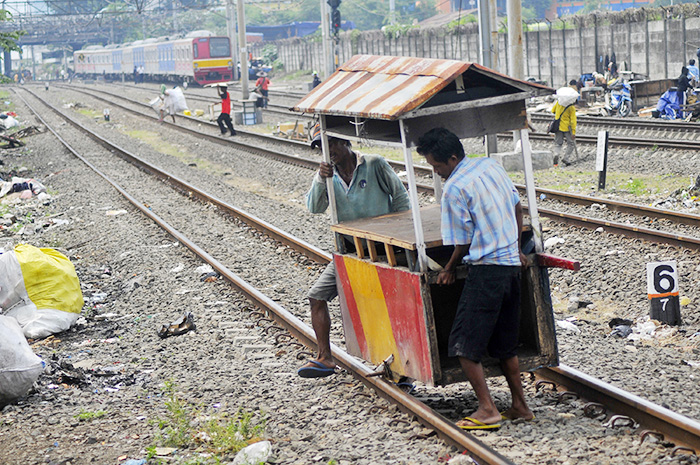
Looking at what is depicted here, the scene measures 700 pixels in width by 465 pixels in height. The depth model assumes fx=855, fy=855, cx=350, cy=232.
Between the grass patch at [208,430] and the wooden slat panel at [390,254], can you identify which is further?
the wooden slat panel at [390,254]

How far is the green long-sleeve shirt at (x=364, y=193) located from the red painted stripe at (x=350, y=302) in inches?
14.5

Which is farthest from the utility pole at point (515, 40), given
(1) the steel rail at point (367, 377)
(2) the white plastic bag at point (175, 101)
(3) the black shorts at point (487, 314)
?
(2) the white plastic bag at point (175, 101)

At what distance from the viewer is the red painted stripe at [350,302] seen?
240 inches

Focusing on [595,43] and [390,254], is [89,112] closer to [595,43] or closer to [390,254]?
[595,43]

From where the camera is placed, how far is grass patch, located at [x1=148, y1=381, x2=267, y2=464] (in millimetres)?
5234

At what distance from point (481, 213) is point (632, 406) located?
1479 mm

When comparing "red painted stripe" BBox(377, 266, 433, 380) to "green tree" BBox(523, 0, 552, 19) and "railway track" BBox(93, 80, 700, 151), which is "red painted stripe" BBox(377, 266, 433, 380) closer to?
"railway track" BBox(93, 80, 700, 151)

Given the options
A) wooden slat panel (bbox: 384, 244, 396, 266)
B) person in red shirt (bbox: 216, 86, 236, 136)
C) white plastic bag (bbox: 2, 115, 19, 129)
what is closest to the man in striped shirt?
wooden slat panel (bbox: 384, 244, 396, 266)

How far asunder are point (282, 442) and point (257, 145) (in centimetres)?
1954

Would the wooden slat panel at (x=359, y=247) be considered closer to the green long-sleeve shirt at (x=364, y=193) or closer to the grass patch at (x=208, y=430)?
the green long-sleeve shirt at (x=364, y=193)

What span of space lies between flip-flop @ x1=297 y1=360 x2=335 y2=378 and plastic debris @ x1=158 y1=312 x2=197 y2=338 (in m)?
2.37

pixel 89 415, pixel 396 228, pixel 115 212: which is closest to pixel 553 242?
pixel 396 228

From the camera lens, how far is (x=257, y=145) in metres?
24.3

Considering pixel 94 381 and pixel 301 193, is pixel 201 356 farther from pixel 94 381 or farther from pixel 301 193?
pixel 301 193
